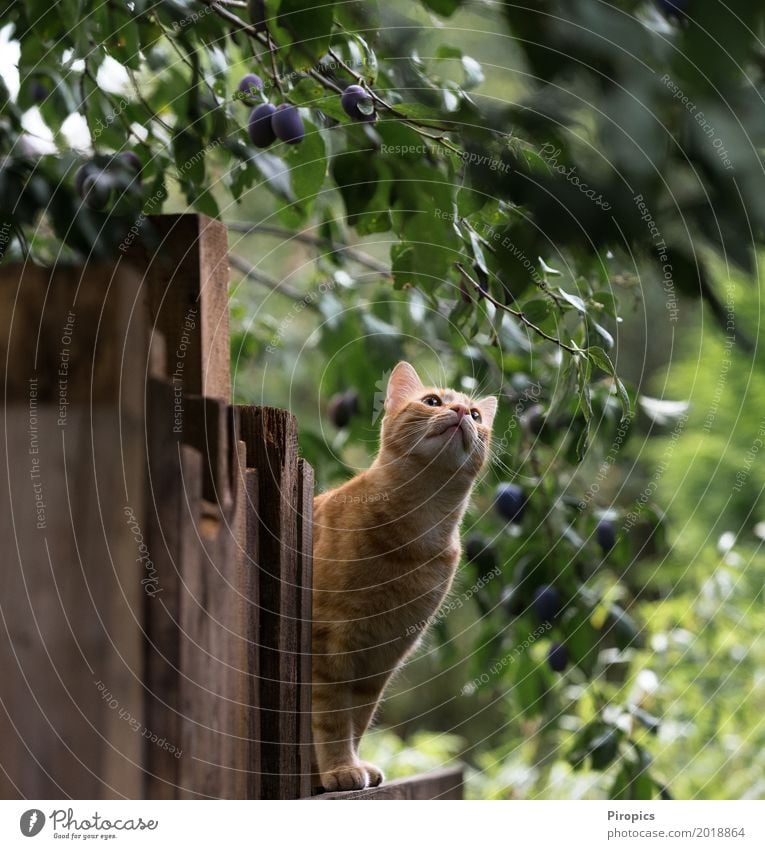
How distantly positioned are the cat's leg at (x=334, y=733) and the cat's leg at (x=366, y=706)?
0.02 metres

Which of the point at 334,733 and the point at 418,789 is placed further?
the point at 418,789

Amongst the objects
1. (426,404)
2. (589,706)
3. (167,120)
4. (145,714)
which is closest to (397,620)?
(426,404)

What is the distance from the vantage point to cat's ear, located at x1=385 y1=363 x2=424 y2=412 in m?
1.32

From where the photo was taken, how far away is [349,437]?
5.37 ft

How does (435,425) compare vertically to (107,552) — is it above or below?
above

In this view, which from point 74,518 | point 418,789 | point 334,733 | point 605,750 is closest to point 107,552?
point 74,518

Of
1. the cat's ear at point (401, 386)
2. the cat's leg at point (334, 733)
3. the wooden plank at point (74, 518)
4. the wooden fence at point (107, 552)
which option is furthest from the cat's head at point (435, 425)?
the wooden plank at point (74, 518)

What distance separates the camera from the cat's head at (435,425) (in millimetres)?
1273

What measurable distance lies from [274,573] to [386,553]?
12.5 inches

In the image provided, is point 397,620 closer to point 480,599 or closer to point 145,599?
point 480,599

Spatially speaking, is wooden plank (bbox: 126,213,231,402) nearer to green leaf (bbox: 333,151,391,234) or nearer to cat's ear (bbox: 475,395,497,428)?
green leaf (bbox: 333,151,391,234)

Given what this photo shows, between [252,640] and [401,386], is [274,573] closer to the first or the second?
[252,640]

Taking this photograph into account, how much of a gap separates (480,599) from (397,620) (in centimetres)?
47

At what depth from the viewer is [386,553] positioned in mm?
1218
